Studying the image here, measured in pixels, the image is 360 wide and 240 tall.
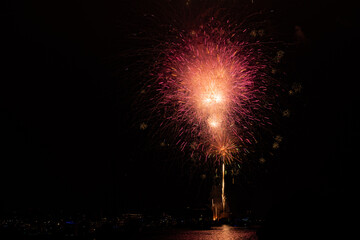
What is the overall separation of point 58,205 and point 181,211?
2528cm

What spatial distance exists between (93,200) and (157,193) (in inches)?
559

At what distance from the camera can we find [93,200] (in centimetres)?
7125

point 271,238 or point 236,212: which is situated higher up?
point 236,212

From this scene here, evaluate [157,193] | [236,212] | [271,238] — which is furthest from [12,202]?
[271,238]

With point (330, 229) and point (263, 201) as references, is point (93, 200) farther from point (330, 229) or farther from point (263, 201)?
point (330, 229)

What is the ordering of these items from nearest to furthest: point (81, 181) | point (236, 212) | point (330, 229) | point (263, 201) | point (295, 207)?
point (330, 229) < point (295, 207) < point (263, 201) < point (236, 212) < point (81, 181)

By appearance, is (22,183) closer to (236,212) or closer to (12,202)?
(12,202)

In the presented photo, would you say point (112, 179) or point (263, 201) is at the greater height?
point (112, 179)

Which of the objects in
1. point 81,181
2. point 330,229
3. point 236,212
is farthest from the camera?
point 81,181

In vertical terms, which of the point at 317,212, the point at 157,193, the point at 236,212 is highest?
the point at 157,193

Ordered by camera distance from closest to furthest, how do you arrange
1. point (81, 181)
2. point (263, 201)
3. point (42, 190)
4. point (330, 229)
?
point (330, 229) < point (263, 201) < point (81, 181) < point (42, 190)

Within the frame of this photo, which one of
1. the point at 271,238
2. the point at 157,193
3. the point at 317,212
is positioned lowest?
the point at 271,238

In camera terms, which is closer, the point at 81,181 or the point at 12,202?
the point at 81,181

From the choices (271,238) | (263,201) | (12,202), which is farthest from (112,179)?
(271,238)
